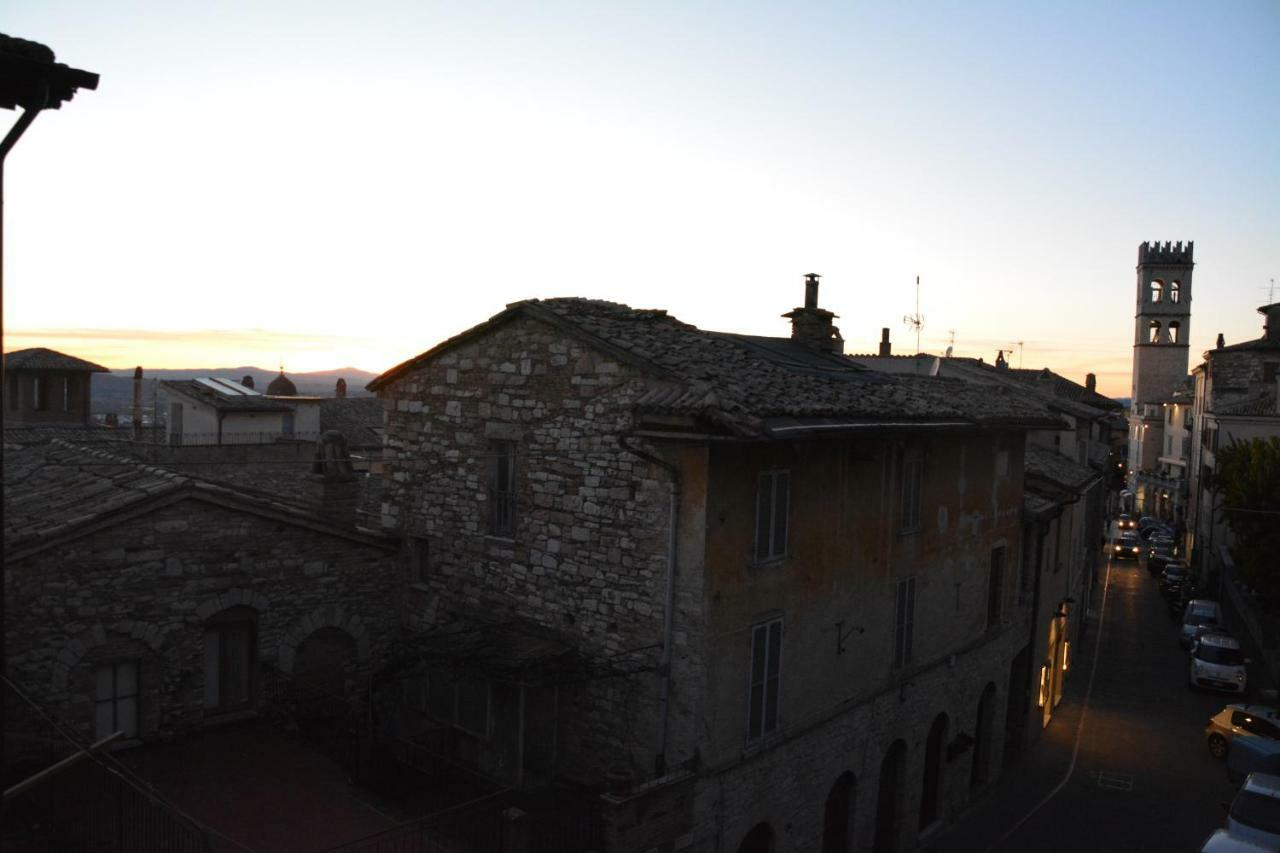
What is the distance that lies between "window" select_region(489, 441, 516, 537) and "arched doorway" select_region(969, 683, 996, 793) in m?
14.1

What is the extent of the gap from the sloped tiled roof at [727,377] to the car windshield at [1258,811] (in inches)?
344

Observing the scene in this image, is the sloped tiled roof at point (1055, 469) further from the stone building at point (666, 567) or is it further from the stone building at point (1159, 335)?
the stone building at point (1159, 335)

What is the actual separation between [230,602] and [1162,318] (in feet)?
288

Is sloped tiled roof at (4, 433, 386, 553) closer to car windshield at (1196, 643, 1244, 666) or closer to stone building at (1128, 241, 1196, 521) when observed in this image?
car windshield at (1196, 643, 1244, 666)

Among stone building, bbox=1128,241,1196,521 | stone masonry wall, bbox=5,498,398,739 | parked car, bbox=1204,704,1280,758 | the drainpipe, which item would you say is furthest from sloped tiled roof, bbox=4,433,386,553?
stone building, bbox=1128,241,1196,521

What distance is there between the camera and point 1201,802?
22469 millimetres

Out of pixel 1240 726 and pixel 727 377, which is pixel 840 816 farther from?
pixel 1240 726

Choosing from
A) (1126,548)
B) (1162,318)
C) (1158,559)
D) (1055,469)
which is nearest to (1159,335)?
(1162,318)

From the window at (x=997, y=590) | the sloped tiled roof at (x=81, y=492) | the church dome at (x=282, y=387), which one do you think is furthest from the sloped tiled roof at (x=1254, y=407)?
the church dome at (x=282, y=387)

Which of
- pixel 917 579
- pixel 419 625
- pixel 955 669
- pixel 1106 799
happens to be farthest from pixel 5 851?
pixel 1106 799

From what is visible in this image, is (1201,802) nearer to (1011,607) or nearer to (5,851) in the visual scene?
(1011,607)

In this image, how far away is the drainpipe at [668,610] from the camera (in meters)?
12.2

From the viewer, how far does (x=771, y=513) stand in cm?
1329

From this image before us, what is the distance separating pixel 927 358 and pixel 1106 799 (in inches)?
622
